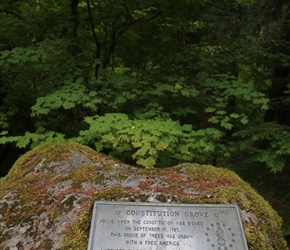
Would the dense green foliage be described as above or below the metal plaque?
above

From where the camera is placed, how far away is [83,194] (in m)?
2.44

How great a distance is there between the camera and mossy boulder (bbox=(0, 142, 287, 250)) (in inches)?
85.1

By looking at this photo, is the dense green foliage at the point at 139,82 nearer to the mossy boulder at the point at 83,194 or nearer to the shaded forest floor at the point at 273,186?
the mossy boulder at the point at 83,194

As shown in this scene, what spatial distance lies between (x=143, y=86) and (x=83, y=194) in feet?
9.54

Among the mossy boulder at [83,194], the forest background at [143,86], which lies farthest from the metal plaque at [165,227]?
the forest background at [143,86]

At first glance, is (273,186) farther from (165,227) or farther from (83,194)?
(83,194)

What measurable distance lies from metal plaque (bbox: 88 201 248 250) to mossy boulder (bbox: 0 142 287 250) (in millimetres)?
93

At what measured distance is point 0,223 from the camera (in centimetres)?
225

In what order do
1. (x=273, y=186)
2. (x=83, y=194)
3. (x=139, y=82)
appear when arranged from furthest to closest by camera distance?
(x=273, y=186) → (x=139, y=82) → (x=83, y=194)

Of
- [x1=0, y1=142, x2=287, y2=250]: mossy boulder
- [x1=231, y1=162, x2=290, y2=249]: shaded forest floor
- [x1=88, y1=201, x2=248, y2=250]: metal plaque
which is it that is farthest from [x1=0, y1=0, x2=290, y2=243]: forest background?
[x1=88, y1=201, x2=248, y2=250]: metal plaque

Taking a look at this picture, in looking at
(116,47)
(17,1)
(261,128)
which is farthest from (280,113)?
(17,1)

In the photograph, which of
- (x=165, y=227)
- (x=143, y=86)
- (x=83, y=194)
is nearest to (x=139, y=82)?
(x=143, y=86)

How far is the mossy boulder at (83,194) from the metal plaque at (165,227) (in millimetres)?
93

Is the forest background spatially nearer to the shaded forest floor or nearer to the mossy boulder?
A: the shaded forest floor
